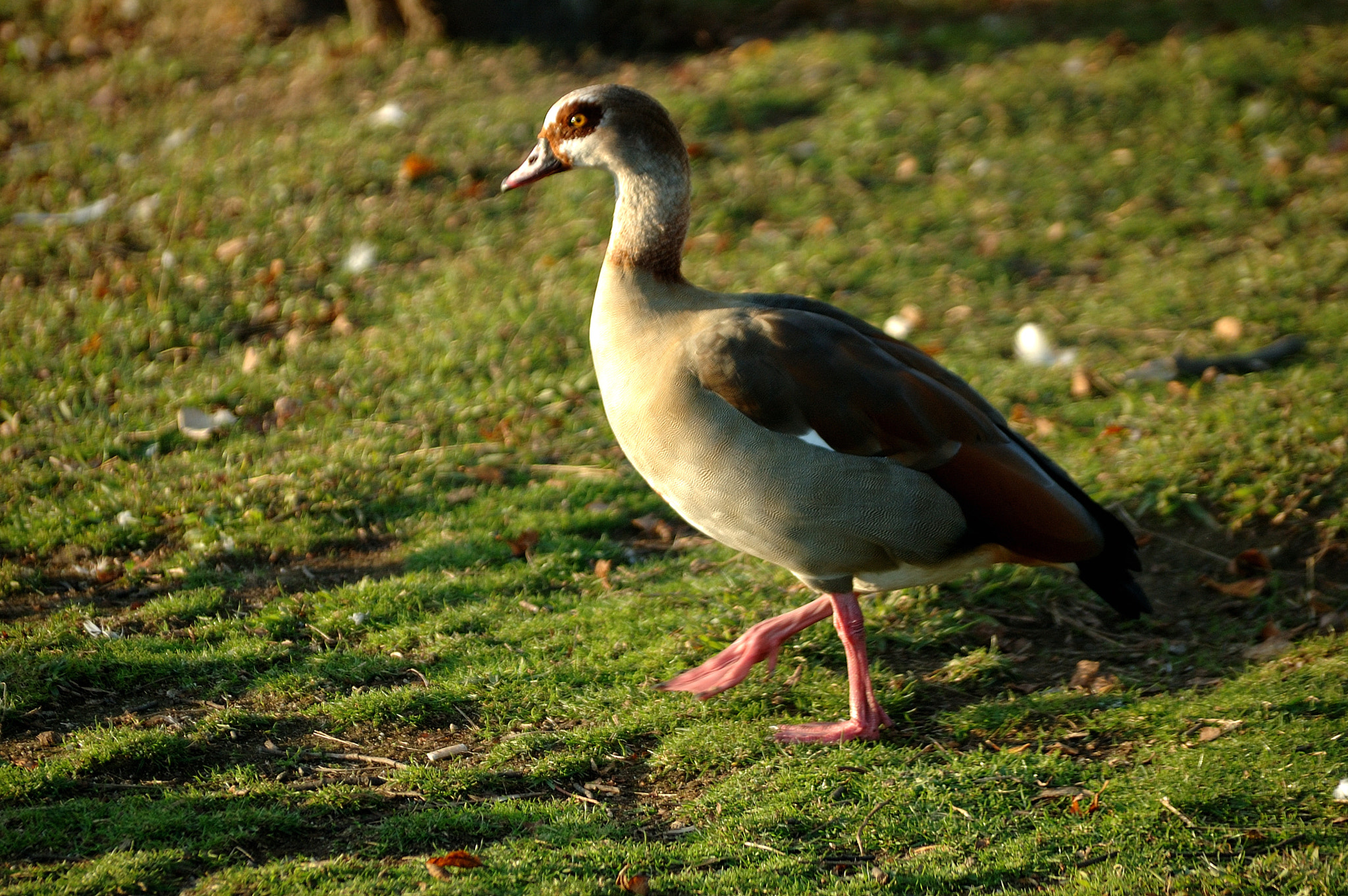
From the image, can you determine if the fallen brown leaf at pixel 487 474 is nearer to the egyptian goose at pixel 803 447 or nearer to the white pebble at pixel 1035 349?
the egyptian goose at pixel 803 447

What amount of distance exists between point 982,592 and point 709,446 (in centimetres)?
133

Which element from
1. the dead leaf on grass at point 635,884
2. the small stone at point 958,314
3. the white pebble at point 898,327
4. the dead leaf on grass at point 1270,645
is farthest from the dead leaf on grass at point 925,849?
the small stone at point 958,314

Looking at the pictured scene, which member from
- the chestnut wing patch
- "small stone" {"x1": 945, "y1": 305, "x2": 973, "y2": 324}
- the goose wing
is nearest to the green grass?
"small stone" {"x1": 945, "y1": 305, "x2": 973, "y2": 324}

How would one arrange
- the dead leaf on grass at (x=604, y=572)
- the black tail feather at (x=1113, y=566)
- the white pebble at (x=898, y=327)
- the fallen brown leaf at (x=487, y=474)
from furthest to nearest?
the white pebble at (x=898, y=327) < the fallen brown leaf at (x=487, y=474) < the dead leaf on grass at (x=604, y=572) < the black tail feather at (x=1113, y=566)

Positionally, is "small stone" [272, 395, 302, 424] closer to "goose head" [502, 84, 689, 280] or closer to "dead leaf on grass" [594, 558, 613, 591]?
"dead leaf on grass" [594, 558, 613, 591]

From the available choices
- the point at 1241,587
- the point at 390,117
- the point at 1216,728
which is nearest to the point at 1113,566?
the point at 1216,728

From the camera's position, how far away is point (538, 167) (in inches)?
161

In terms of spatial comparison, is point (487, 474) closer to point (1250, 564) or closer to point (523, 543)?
point (523, 543)

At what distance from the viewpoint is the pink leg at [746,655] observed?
3.72m

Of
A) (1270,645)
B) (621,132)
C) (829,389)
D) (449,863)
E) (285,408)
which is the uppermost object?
(621,132)

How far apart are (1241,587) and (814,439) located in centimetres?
179

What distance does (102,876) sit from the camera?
2.73 meters

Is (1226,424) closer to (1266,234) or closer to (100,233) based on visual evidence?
(1266,234)

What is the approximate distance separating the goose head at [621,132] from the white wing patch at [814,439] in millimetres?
989
